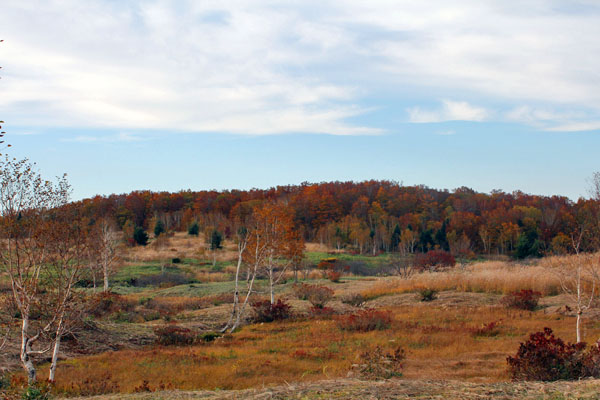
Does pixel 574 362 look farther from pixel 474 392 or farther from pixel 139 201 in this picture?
pixel 139 201

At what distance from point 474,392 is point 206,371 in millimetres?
6744

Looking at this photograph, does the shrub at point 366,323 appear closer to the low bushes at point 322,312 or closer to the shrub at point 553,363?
the low bushes at point 322,312

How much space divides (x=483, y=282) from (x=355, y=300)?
6.78m

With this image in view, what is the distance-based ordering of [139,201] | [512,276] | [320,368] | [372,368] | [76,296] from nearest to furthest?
1. [372,368]
2. [76,296]
3. [320,368]
4. [512,276]
5. [139,201]

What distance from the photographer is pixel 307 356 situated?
1259 cm

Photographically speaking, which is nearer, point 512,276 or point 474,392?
point 474,392

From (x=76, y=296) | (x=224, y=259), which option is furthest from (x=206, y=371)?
(x=224, y=259)

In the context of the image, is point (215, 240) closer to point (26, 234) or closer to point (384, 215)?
point (384, 215)

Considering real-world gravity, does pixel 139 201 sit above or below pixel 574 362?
above

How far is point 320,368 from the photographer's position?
11023mm

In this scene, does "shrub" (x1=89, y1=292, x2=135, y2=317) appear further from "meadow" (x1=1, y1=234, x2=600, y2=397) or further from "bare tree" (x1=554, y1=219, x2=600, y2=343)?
"bare tree" (x1=554, y1=219, x2=600, y2=343)

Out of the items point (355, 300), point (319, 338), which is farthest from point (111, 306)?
point (355, 300)

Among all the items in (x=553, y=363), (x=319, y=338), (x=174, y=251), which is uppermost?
(x=553, y=363)

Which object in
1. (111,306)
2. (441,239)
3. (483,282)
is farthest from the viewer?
(441,239)
